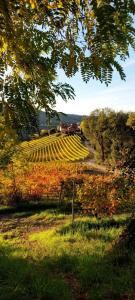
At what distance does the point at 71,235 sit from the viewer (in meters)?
14.0

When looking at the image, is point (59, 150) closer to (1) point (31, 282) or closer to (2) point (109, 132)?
(2) point (109, 132)

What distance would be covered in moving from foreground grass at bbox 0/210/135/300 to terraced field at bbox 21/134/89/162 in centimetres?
3348

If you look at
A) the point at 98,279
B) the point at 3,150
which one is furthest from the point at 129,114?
the point at 98,279

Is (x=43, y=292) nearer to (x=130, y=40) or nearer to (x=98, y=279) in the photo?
(x=98, y=279)

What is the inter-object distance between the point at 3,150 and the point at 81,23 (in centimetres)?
1927

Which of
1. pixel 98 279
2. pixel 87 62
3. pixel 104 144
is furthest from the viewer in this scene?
pixel 104 144

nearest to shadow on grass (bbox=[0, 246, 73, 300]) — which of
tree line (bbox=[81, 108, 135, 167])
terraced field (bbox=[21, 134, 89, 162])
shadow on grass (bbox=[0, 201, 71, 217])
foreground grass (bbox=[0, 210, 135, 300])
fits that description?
foreground grass (bbox=[0, 210, 135, 300])

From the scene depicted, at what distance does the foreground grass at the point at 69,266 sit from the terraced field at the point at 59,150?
3348 cm

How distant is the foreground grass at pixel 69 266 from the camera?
7.65m

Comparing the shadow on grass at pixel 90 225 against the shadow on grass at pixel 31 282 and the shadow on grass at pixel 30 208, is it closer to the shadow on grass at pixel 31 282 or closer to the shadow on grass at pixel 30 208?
the shadow on grass at pixel 31 282

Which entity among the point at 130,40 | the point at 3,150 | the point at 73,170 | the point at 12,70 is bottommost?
the point at 73,170

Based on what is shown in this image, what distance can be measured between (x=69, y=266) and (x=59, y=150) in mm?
49779

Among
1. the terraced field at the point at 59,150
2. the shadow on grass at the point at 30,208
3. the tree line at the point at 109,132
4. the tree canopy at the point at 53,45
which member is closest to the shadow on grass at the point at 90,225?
the shadow on grass at the point at 30,208

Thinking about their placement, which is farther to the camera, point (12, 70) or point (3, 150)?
point (3, 150)
